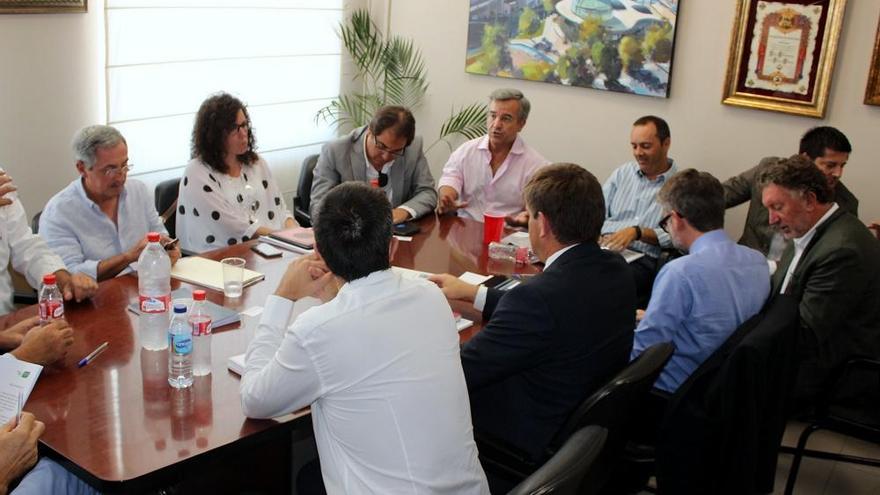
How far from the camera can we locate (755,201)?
13.8ft

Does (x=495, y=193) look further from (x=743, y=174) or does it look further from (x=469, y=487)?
(x=469, y=487)

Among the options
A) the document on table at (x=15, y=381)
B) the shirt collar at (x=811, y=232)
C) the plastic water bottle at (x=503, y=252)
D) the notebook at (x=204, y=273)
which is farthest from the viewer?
the plastic water bottle at (x=503, y=252)

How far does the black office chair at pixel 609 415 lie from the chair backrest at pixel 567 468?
250 mm

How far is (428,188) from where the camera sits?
14.0 ft

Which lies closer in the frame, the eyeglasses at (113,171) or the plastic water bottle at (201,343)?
the plastic water bottle at (201,343)

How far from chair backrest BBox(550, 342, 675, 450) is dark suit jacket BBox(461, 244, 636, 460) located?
60 mm

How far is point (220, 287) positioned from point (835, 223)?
7.32 feet

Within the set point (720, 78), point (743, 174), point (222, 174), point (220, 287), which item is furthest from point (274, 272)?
point (720, 78)

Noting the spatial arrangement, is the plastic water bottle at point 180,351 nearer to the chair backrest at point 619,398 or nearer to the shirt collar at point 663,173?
the chair backrest at point 619,398

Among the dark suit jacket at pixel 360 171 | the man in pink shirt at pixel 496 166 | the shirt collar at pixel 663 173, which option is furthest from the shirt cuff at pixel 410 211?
the shirt collar at pixel 663 173

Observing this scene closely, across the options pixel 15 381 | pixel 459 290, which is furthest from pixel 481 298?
pixel 15 381

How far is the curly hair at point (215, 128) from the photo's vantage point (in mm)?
3631

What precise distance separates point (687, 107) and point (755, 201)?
921 mm

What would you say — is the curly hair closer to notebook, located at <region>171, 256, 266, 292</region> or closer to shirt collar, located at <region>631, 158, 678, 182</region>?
notebook, located at <region>171, 256, 266, 292</region>
